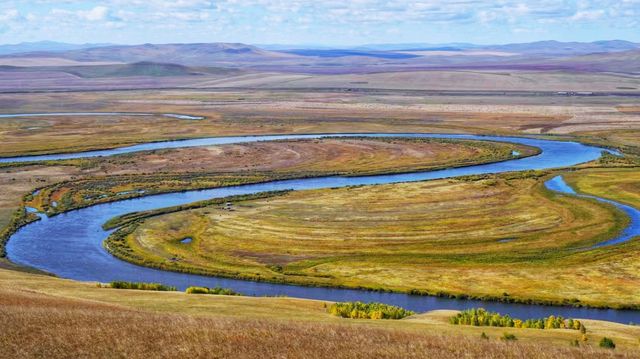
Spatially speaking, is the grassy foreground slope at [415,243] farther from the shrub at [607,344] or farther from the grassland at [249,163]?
the shrub at [607,344]

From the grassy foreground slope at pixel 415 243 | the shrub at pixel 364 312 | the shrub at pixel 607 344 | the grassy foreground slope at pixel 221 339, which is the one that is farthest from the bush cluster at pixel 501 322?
the grassy foreground slope at pixel 415 243

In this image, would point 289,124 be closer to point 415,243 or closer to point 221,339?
point 415,243

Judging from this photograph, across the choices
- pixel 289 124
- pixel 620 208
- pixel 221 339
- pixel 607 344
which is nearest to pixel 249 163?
pixel 620 208

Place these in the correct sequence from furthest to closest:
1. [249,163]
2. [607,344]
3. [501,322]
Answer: [249,163] < [501,322] < [607,344]

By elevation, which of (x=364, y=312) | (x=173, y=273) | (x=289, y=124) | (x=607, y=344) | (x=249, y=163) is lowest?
(x=289, y=124)

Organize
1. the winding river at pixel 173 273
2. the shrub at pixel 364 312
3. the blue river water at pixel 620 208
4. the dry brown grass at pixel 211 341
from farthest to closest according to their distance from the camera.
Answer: the blue river water at pixel 620 208, the winding river at pixel 173 273, the shrub at pixel 364 312, the dry brown grass at pixel 211 341

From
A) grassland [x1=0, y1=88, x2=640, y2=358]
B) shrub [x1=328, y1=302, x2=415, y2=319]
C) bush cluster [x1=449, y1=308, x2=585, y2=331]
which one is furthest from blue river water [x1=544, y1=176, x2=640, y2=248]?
shrub [x1=328, y1=302, x2=415, y2=319]

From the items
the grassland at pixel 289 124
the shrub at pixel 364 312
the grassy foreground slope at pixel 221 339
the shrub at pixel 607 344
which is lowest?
the grassland at pixel 289 124

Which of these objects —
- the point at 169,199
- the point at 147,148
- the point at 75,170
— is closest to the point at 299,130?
the point at 147,148
